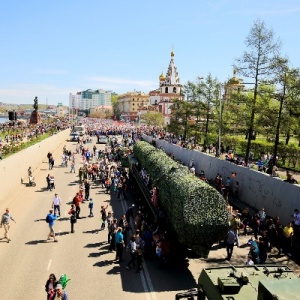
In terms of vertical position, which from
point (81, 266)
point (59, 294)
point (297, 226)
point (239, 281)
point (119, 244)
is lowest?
point (81, 266)

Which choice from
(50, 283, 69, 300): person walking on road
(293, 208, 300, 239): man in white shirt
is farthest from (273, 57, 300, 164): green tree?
(50, 283, 69, 300): person walking on road

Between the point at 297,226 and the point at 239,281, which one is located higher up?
the point at 239,281

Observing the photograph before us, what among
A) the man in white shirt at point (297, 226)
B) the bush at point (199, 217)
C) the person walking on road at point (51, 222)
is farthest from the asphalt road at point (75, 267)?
the man in white shirt at point (297, 226)

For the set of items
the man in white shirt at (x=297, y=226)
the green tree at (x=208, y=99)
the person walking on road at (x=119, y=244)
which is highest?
the green tree at (x=208, y=99)

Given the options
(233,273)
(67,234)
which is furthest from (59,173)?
(233,273)

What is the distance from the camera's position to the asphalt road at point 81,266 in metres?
12.1

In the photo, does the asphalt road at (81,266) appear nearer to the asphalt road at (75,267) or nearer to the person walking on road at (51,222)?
the asphalt road at (75,267)

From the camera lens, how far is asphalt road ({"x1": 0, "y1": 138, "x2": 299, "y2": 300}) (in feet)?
39.7

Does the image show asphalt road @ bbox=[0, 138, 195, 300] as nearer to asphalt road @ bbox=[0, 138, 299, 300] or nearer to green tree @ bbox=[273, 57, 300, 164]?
asphalt road @ bbox=[0, 138, 299, 300]

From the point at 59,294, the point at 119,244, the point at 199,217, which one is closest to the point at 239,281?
the point at 199,217

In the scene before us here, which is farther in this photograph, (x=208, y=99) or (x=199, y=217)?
(x=208, y=99)

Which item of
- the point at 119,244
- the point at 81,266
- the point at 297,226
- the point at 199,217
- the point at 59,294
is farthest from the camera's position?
the point at 297,226

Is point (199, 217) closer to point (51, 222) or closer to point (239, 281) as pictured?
point (239, 281)

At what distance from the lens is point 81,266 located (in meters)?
14.0
